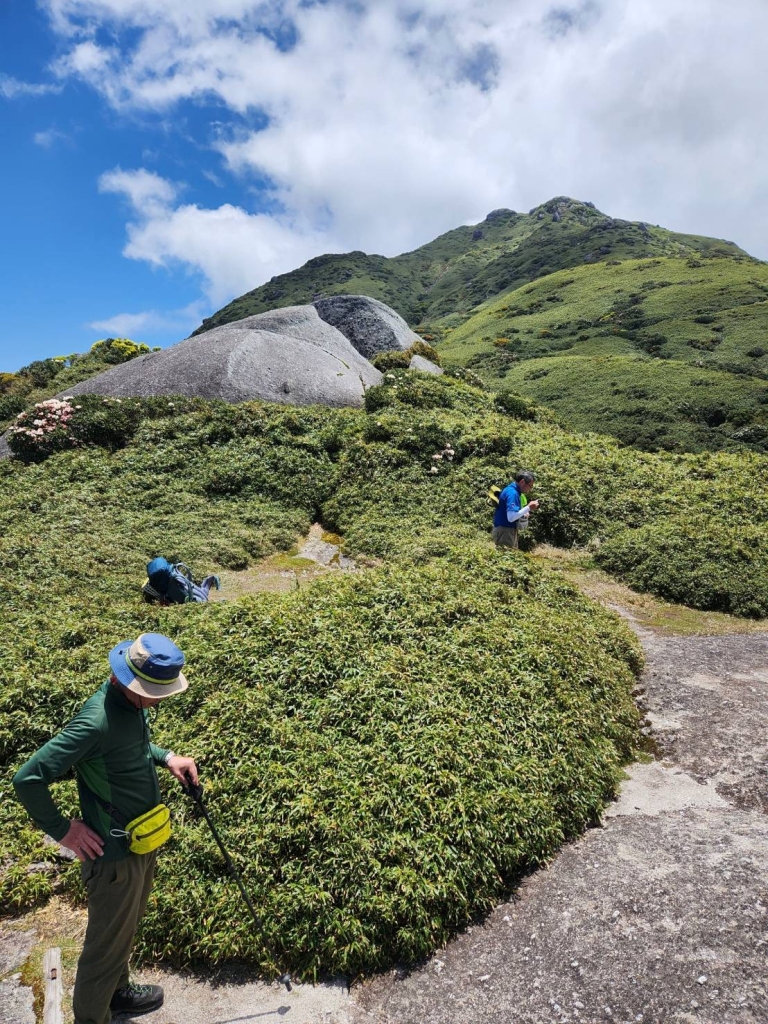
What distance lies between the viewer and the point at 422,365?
34062 millimetres

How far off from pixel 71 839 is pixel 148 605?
7327 mm

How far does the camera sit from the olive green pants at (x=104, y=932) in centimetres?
427

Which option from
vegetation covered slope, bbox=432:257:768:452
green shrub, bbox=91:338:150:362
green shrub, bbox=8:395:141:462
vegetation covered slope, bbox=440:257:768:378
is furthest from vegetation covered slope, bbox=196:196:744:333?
green shrub, bbox=8:395:141:462

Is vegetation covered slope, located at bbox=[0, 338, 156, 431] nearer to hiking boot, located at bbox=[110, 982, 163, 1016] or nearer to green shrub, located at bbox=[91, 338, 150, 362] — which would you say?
green shrub, located at bbox=[91, 338, 150, 362]

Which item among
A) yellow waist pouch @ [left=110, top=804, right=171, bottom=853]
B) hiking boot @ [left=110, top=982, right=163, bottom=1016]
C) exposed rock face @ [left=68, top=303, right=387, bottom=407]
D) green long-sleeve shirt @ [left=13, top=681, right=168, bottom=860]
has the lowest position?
hiking boot @ [left=110, top=982, right=163, bottom=1016]

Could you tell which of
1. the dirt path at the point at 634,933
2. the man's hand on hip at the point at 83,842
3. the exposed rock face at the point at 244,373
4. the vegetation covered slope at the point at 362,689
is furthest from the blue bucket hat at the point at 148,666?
the exposed rock face at the point at 244,373

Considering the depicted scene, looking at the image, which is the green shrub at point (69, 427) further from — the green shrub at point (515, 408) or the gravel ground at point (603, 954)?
the gravel ground at point (603, 954)

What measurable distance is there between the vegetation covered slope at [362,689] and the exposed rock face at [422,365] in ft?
55.3

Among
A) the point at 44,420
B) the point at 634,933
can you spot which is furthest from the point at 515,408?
the point at 634,933

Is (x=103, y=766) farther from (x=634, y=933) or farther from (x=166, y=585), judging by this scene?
(x=166, y=585)

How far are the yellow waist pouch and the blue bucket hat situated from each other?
0.98 metres

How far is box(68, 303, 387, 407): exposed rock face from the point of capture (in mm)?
25672

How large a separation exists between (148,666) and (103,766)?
0.87m

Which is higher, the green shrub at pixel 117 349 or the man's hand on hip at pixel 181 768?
the green shrub at pixel 117 349
